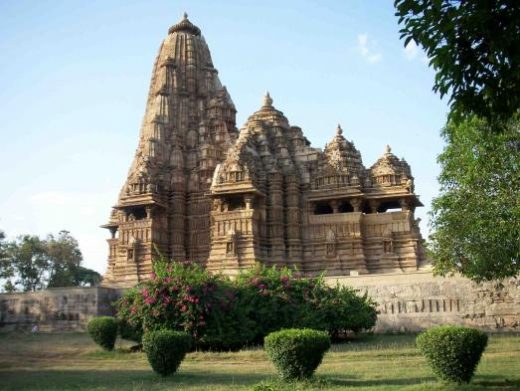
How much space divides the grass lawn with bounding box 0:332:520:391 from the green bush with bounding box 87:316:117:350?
A: 0.37m

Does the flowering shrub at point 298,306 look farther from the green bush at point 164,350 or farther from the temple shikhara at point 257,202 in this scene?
the temple shikhara at point 257,202

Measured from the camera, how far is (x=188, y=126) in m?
44.7

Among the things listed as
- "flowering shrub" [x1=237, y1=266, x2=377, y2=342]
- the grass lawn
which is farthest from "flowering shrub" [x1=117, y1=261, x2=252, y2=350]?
the grass lawn

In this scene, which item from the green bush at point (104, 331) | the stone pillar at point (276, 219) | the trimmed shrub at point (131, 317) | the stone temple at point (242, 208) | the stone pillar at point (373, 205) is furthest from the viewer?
the stone pillar at point (373, 205)

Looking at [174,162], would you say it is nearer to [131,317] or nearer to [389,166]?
[389,166]

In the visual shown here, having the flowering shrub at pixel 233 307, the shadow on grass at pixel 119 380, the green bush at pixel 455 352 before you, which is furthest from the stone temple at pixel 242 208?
the green bush at pixel 455 352

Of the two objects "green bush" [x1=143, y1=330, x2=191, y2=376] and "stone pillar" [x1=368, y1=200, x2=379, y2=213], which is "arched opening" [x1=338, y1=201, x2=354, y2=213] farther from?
"green bush" [x1=143, y1=330, x2=191, y2=376]

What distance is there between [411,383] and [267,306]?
11.0m

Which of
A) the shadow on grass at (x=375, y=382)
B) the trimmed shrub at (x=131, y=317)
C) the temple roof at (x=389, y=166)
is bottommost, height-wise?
the shadow on grass at (x=375, y=382)

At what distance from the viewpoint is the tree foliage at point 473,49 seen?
897cm

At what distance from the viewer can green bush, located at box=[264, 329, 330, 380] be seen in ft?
45.9

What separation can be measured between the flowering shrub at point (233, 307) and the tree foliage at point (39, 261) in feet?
99.8

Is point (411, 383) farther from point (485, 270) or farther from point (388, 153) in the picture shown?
point (388, 153)

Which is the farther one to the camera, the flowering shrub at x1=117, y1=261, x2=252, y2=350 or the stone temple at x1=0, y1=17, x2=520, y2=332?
the stone temple at x1=0, y1=17, x2=520, y2=332
